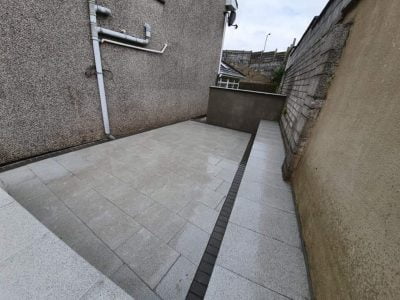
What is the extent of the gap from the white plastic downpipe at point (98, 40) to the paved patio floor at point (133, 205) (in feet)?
2.64

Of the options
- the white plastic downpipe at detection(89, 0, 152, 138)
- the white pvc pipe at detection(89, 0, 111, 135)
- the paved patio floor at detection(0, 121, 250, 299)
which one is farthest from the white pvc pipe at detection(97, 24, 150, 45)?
the paved patio floor at detection(0, 121, 250, 299)

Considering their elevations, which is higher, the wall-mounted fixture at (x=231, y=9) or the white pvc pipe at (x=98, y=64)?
the wall-mounted fixture at (x=231, y=9)

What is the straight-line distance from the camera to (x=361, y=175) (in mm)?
843

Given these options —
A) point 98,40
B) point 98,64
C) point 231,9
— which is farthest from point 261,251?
point 231,9

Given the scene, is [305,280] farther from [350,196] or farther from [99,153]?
[99,153]

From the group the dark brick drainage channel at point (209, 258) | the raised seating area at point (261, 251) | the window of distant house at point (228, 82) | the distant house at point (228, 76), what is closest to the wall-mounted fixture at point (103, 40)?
the dark brick drainage channel at point (209, 258)

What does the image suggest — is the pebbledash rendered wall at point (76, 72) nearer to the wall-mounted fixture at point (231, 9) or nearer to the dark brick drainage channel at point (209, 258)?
the wall-mounted fixture at point (231, 9)

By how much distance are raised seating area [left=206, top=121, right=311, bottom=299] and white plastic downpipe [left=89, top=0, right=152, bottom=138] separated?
3350 mm

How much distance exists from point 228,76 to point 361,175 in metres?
9.58

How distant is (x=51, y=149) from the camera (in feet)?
9.70

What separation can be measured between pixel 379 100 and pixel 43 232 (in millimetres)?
2181

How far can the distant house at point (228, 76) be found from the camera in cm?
898

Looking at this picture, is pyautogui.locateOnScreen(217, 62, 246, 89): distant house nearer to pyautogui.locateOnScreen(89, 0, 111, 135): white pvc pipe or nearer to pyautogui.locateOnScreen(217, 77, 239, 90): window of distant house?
pyautogui.locateOnScreen(217, 77, 239, 90): window of distant house

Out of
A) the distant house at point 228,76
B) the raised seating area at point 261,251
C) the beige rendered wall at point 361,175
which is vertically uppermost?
the distant house at point 228,76
